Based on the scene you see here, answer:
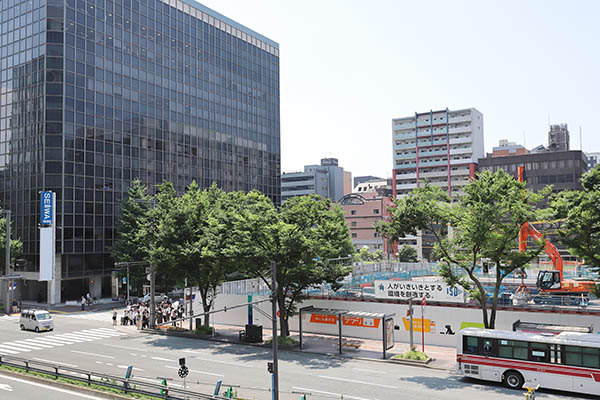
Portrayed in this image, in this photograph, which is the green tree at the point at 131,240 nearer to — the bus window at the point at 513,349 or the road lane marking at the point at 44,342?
the road lane marking at the point at 44,342

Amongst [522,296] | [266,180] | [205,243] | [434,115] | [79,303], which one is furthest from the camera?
[434,115]

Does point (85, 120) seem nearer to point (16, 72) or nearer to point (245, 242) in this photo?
point (16, 72)

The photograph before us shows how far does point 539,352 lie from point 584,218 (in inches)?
304

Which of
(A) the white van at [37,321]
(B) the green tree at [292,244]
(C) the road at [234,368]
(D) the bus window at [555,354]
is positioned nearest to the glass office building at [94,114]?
(A) the white van at [37,321]

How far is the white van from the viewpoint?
44.6 metres

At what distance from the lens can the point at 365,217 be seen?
14262cm

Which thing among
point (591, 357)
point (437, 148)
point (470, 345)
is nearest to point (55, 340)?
point (470, 345)

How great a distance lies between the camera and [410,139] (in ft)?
460

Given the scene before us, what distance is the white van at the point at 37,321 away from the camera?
146 ft

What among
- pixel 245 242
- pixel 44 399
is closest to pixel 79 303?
pixel 245 242

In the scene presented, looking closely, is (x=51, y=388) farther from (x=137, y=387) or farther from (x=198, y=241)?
(x=198, y=241)

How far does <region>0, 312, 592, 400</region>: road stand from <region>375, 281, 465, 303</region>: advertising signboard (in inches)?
282

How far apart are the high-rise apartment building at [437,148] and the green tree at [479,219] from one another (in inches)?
4029

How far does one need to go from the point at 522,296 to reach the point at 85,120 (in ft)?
186
